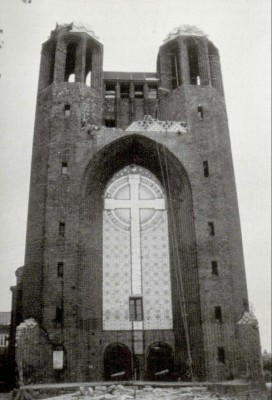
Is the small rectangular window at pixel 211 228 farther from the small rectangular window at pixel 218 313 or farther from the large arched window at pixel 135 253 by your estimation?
the small rectangular window at pixel 218 313

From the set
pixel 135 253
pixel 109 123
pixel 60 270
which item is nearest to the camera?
pixel 60 270

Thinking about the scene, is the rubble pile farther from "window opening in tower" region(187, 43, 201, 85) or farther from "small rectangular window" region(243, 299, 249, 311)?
"window opening in tower" region(187, 43, 201, 85)

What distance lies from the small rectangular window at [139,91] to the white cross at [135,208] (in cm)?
444

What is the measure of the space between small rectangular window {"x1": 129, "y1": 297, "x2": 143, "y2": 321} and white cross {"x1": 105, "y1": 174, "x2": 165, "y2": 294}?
17.8 inches

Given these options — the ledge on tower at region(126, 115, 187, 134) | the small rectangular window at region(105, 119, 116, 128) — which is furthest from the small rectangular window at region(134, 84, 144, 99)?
the ledge on tower at region(126, 115, 187, 134)

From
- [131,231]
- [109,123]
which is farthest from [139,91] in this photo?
[131,231]

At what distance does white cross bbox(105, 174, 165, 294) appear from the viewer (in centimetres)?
2073

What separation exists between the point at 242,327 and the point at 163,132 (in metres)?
9.00

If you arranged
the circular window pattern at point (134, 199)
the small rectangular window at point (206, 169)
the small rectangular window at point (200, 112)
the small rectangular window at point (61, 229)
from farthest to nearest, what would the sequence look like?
the small rectangular window at point (200, 112)
the circular window pattern at point (134, 199)
the small rectangular window at point (206, 169)
the small rectangular window at point (61, 229)

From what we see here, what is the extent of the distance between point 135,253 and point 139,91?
856 centimetres

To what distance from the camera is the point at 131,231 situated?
21500mm

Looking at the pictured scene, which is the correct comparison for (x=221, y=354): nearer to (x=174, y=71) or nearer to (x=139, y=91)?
(x=139, y=91)

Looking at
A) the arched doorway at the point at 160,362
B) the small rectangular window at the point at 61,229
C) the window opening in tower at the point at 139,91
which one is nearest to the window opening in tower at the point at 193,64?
the window opening in tower at the point at 139,91

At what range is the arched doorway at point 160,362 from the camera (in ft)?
61.9
